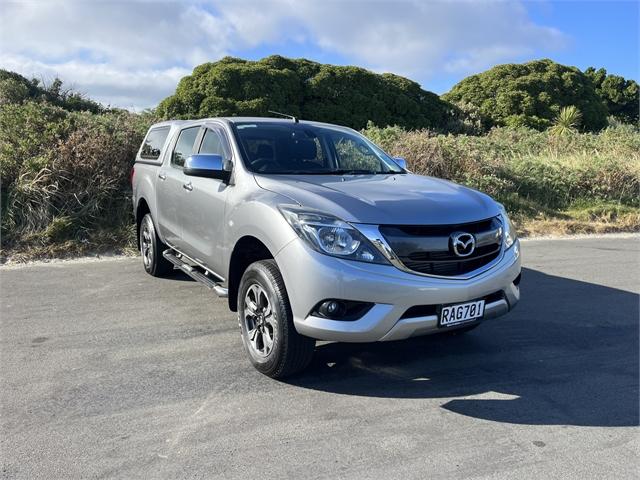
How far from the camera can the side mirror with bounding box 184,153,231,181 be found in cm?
411

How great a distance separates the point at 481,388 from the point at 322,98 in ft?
64.0

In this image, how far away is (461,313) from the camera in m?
3.42

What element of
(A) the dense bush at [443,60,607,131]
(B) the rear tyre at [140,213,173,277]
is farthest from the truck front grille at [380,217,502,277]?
(A) the dense bush at [443,60,607,131]

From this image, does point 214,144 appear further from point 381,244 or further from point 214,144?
point 381,244

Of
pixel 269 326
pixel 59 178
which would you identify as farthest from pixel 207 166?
pixel 59 178

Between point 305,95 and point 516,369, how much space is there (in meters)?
19.3

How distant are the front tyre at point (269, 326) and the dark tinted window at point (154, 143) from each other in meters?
2.96

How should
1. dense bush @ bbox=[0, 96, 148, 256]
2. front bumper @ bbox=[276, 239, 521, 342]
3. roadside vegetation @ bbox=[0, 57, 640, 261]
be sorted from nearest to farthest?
front bumper @ bbox=[276, 239, 521, 342]
dense bush @ bbox=[0, 96, 148, 256]
roadside vegetation @ bbox=[0, 57, 640, 261]

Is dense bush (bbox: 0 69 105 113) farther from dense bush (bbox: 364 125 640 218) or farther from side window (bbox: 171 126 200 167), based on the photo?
side window (bbox: 171 126 200 167)

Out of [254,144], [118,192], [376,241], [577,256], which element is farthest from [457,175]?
[376,241]

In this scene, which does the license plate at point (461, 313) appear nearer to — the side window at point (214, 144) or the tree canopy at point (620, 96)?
the side window at point (214, 144)

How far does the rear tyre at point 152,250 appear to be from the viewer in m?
6.17

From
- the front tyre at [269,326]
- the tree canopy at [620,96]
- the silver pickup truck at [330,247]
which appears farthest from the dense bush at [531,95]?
the front tyre at [269,326]

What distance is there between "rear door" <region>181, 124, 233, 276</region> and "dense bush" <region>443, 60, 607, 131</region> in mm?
23526
